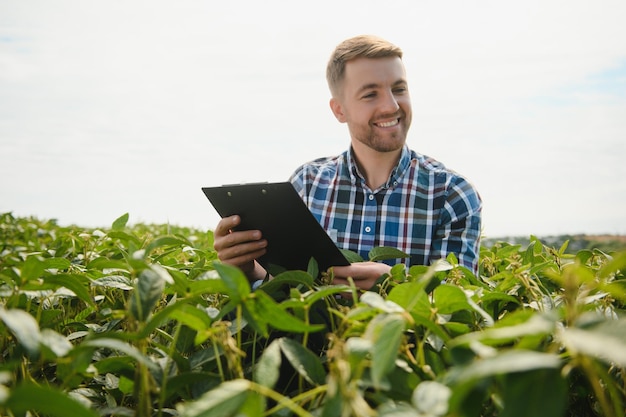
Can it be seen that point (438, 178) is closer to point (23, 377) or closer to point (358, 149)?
point (358, 149)

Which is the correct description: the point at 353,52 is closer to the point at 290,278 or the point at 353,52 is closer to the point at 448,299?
the point at 290,278

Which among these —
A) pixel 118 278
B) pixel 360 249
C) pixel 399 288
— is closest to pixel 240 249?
pixel 118 278

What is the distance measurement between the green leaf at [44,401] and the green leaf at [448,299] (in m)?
0.50

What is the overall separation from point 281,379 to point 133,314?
1.24 feet

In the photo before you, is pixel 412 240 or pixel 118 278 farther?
pixel 412 240

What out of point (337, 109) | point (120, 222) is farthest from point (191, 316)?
point (337, 109)

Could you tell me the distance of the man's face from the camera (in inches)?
119

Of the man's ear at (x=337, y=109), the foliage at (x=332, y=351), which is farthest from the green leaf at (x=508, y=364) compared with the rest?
the man's ear at (x=337, y=109)

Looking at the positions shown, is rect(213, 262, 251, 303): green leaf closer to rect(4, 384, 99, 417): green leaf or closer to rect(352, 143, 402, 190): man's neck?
rect(4, 384, 99, 417): green leaf

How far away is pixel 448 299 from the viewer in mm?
847

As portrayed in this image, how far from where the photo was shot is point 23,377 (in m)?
1.04

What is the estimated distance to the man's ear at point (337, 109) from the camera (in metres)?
3.52

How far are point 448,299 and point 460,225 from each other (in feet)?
6.38

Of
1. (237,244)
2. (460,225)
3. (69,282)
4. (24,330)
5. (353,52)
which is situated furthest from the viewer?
(353,52)
